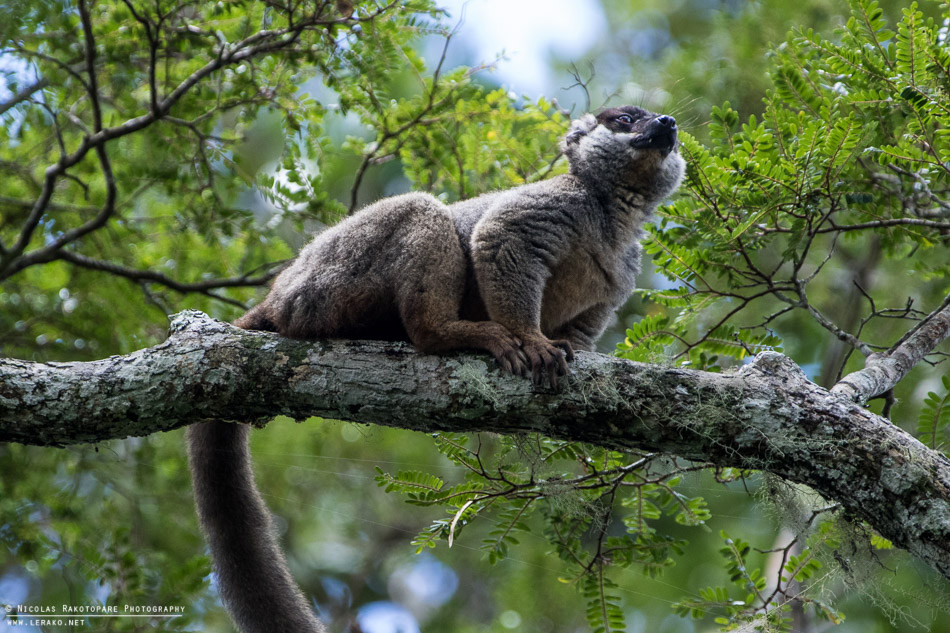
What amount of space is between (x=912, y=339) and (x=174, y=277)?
5489mm

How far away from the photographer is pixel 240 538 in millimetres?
4242

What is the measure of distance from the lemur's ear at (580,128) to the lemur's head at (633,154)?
0.06 meters

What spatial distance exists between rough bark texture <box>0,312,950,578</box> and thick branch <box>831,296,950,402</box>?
239 mm

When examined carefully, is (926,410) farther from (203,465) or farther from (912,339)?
(203,465)

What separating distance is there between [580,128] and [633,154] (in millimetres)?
537

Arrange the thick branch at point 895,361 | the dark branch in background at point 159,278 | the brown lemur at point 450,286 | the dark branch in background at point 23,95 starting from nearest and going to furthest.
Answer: the thick branch at point 895,361
the brown lemur at point 450,286
the dark branch in background at point 159,278
the dark branch in background at point 23,95

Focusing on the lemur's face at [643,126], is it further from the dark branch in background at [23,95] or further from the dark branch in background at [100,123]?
the dark branch in background at [23,95]

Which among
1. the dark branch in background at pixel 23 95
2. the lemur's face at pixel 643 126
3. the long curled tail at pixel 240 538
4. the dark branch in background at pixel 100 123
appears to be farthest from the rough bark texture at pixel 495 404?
the dark branch in background at pixel 23 95

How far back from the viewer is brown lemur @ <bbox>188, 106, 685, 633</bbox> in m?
3.98

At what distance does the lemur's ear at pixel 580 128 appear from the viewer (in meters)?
5.08

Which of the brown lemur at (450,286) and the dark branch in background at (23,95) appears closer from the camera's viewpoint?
the brown lemur at (450,286)

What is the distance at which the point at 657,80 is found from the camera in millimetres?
9695

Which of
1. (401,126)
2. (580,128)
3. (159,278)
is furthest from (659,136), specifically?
(159,278)

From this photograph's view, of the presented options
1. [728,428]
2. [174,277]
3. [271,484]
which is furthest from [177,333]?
[271,484]
